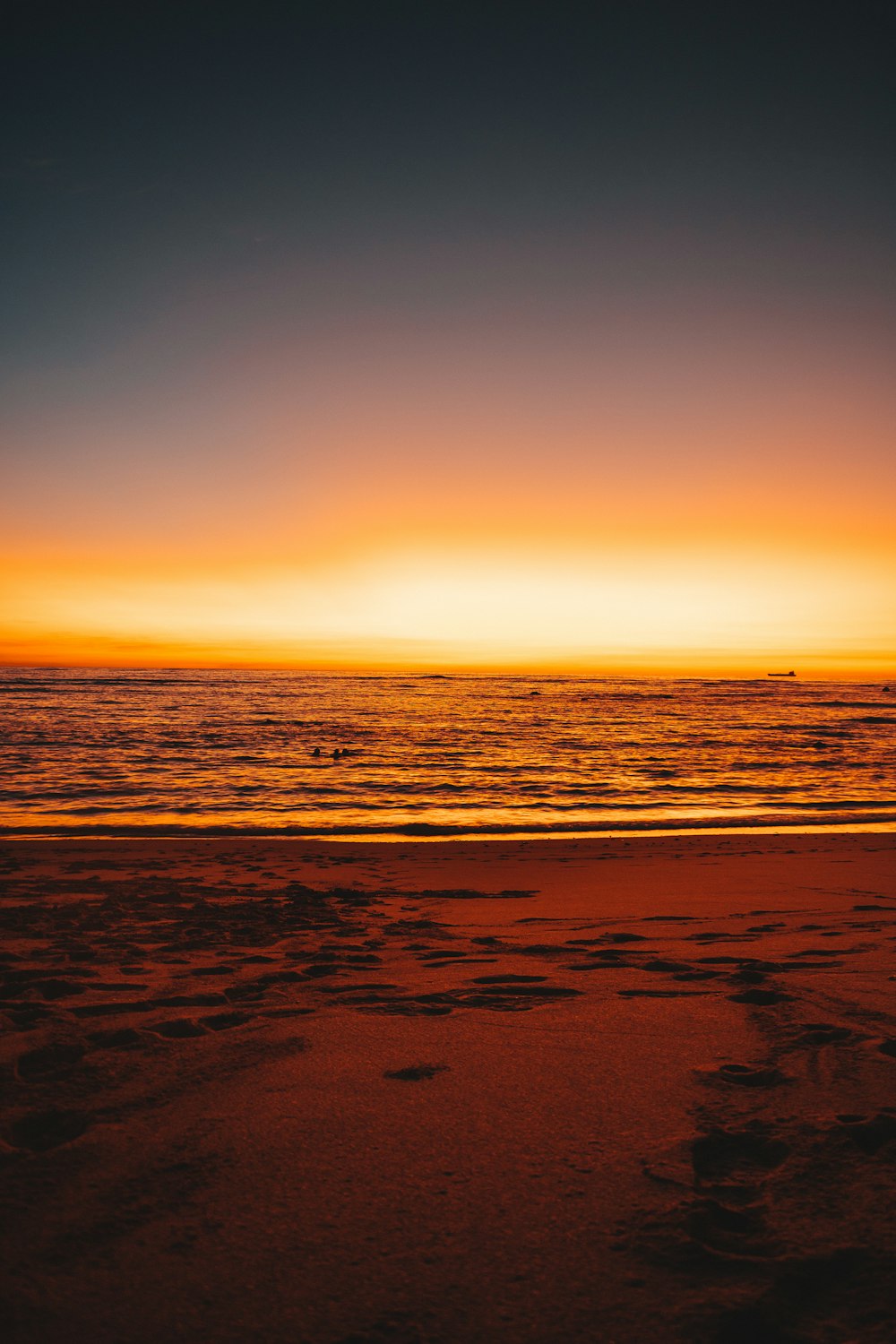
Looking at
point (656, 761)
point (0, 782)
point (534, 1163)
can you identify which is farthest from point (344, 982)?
point (656, 761)

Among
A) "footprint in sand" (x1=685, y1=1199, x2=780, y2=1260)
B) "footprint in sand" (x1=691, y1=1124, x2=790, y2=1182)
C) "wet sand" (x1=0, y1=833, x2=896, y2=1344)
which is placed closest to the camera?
"wet sand" (x1=0, y1=833, x2=896, y2=1344)

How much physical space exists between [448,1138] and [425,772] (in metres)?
19.6

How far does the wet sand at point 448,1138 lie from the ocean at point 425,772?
875cm

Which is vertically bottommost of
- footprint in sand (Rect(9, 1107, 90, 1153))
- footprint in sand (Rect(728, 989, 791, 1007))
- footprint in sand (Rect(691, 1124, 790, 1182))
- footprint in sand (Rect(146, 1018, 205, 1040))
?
footprint in sand (Rect(728, 989, 791, 1007))

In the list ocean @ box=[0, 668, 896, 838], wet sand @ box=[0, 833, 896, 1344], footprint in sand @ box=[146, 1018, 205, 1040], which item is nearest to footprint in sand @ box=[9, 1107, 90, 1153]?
wet sand @ box=[0, 833, 896, 1344]

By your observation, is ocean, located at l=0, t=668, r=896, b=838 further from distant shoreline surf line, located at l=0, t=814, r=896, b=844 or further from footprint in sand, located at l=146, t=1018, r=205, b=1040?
footprint in sand, located at l=146, t=1018, r=205, b=1040

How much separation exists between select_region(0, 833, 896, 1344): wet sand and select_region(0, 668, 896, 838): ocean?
8.75 m

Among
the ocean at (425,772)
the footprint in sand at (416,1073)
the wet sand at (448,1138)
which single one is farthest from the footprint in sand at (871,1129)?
the ocean at (425,772)

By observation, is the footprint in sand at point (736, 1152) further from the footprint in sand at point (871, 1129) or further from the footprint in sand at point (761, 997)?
the footprint in sand at point (761, 997)

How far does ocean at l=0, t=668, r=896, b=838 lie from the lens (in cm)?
1570

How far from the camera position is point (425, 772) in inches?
898

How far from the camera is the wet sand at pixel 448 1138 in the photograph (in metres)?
2.32

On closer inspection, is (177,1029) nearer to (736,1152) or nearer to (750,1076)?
(736,1152)

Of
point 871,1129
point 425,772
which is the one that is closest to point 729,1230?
point 871,1129
